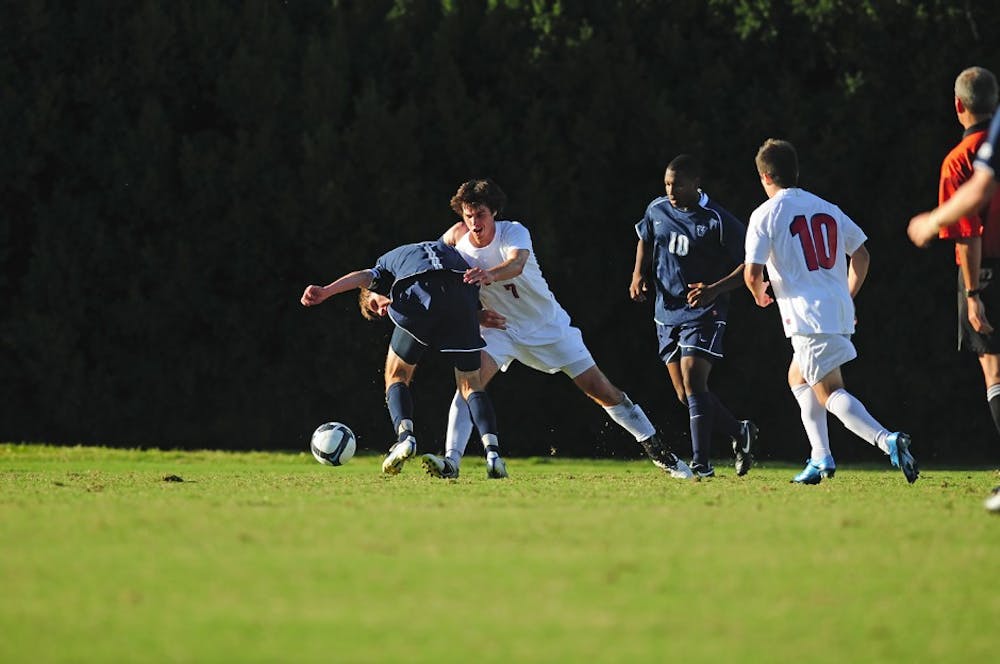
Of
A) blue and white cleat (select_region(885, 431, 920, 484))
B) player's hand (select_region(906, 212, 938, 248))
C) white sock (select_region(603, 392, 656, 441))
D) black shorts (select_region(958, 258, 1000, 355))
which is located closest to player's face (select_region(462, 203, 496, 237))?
white sock (select_region(603, 392, 656, 441))

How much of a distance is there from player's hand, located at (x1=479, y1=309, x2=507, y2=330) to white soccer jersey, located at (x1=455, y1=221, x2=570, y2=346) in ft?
0.51

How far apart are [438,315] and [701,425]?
70.2 inches

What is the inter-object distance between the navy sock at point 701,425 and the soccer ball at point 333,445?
7.05 feet

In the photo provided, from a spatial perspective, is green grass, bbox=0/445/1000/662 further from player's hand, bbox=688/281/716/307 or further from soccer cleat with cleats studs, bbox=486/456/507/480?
player's hand, bbox=688/281/716/307

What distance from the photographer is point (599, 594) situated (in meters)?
4.68

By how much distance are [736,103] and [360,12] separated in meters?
3.38

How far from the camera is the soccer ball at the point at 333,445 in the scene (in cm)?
1015

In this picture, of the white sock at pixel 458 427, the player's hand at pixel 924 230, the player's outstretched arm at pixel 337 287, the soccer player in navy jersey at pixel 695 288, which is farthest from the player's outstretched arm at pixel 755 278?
the player's hand at pixel 924 230

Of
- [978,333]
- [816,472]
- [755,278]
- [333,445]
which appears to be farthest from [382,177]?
[978,333]

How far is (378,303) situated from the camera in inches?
387

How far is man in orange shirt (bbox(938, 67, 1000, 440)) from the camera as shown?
7.69 meters

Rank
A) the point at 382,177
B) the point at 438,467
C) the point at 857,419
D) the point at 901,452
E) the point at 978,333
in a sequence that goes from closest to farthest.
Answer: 1. the point at 978,333
2. the point at 901,452
3. the point at 857,419
4. the point at 438,467
5. the point at 382,177

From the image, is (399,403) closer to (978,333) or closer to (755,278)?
(755,278)

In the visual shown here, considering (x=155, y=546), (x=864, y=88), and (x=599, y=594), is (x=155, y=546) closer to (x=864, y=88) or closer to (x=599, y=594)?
(x=599, y=594)
